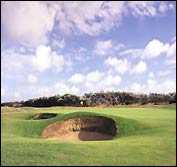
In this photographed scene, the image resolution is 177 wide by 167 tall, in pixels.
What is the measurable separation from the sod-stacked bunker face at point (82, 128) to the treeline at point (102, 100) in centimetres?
2832

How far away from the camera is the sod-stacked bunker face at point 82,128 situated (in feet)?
85.6

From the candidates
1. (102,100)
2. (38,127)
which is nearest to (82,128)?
(38,127)

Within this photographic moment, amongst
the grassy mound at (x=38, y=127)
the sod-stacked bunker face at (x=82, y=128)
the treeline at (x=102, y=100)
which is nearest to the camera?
the grassy mound at (x=38, y=127)

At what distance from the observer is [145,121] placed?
943 inches

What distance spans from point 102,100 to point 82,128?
123 ft

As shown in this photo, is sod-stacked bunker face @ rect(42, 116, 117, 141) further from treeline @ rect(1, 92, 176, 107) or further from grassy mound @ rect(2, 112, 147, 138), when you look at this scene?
treeline @ rect(1, 92, 176, 107)

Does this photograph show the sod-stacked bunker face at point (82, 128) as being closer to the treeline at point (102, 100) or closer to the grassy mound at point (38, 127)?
the grassy mound at point (38, 127)

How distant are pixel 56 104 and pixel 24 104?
7.41 m

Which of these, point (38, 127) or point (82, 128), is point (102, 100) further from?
point (38, 127)

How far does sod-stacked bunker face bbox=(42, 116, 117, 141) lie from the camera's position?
26.1 metres

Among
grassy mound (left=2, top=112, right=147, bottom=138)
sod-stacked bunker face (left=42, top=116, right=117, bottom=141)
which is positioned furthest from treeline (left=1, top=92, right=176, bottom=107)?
grassy mound (left=2, top=112, right=147, bottom=138)

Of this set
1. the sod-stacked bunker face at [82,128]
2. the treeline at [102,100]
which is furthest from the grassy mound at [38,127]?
the treeline at [102,100]

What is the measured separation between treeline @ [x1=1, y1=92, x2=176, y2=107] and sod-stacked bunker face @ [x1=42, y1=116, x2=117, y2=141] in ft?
92.9

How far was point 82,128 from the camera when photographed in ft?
91.0
